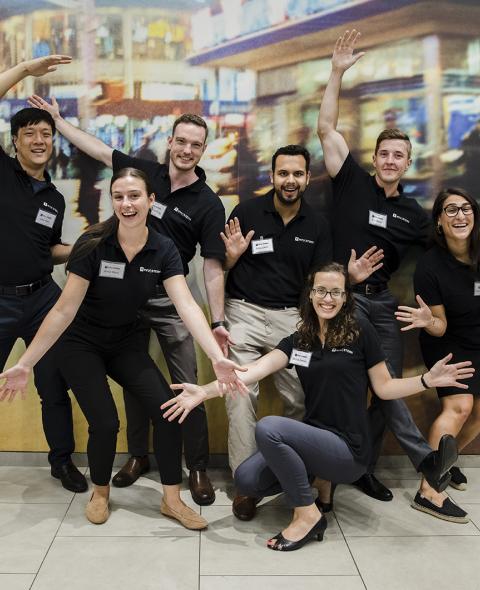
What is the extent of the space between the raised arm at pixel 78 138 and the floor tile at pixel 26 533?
5.90 feet

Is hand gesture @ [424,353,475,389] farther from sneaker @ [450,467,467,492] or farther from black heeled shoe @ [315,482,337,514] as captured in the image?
sneaker @ [450,467,467,492]

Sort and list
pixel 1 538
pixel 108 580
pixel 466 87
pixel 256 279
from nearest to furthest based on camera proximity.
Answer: pixel 108 580 → pixel 1 538 → pixel 256 279 → pixel 466 87

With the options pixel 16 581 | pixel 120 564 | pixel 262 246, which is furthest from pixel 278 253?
pixel 16 581

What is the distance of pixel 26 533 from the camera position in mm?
2986

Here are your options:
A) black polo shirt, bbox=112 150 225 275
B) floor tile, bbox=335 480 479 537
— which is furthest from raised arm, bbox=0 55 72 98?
floor tile, bbox=335 480 479 537

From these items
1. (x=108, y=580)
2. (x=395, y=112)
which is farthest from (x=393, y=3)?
(x=108, y=580)

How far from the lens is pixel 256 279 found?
3469mm

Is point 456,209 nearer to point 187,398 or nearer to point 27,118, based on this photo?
point 187,398

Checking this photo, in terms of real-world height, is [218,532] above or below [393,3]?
below

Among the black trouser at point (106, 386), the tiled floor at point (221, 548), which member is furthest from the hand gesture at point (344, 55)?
the tiled floor at point (221, 548)

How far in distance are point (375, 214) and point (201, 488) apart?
166 centimetres

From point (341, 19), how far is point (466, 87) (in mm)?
786

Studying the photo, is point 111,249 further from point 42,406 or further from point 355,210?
point 355,210

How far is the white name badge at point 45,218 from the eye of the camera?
3.35 meters
